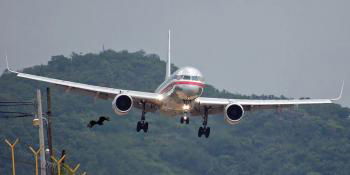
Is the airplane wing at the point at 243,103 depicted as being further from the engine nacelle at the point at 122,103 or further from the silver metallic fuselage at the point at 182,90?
the engine nacelle at the point at 122,103

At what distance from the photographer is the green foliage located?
143 m

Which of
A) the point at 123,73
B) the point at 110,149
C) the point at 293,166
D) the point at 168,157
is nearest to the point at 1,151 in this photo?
the point at 110,149

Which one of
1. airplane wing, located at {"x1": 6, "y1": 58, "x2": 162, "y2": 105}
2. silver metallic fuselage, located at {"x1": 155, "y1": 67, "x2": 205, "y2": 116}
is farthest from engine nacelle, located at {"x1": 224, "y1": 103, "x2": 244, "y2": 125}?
airplane wing, located at {"x1": 6, "y1": 58, "x2": 162, "y2": 105}

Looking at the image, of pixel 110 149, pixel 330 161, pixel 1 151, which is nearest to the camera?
pixel 1 151

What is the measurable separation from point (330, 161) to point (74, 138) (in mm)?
32020

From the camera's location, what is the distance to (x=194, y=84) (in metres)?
69.8

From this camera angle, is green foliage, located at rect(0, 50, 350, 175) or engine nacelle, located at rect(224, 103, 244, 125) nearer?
engine nacelle, located at rect(224, 103, 244, 125)

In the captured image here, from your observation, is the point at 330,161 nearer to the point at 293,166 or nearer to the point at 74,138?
the point at 293,166

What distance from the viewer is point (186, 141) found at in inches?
6280

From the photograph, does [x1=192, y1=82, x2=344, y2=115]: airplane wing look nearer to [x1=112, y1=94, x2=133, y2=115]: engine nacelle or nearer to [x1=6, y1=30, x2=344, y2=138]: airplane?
[x1=6, y1=30, x2=344, y2=138]: airplane

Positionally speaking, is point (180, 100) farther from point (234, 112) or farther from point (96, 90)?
point (96, 90)

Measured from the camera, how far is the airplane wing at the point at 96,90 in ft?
240

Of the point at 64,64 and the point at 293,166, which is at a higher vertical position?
the point at 64,64

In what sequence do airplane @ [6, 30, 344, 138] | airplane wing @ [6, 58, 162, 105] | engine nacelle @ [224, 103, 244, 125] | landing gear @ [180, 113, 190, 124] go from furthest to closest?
engine nacelle @ [224, 103, 244, 125] → airplane wing @ [6, 58, 162, 105] → landing gear @ [180, 113, 190, 124] → airplane @ [6, 30, 344, 138]
